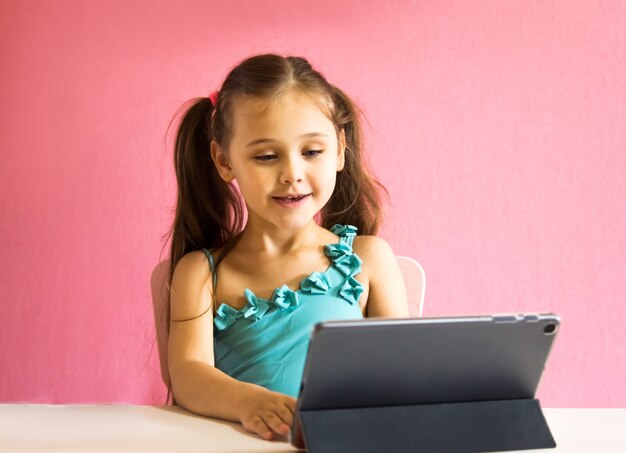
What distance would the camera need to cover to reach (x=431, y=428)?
0.78 meters

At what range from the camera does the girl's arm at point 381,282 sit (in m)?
1.35

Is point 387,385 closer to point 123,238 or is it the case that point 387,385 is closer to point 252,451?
point 252,451

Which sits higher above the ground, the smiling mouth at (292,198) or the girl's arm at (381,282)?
the smiling mouth at (292,198)

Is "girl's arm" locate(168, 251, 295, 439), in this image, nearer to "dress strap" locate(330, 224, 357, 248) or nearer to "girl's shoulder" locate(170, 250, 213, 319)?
"girl's shoulder" locate(170, 250, 213, 319)

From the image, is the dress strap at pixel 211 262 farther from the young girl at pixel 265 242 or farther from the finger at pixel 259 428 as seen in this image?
the finger at pixel 259 428

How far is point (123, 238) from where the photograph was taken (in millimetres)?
2115

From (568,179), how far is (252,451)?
151cm

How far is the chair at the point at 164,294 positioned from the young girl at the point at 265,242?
0.03 meters

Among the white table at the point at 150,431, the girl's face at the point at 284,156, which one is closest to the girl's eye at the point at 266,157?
the girl's face at the point at 284,156

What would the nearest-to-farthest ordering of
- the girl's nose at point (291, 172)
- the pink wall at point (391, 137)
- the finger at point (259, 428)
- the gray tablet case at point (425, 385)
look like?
the gray tablet case at point (425, 385) → the finger at point (259, 428) → the girl's nose at point (291, 172) → the pink wall at point (391, 137)

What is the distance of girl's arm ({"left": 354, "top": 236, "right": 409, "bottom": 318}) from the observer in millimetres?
1350

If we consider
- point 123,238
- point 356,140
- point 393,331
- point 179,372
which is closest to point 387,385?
point 393,331

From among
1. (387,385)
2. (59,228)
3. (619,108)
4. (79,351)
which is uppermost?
(619,108)

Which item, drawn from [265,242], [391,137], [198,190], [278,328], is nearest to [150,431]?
[278,328]
